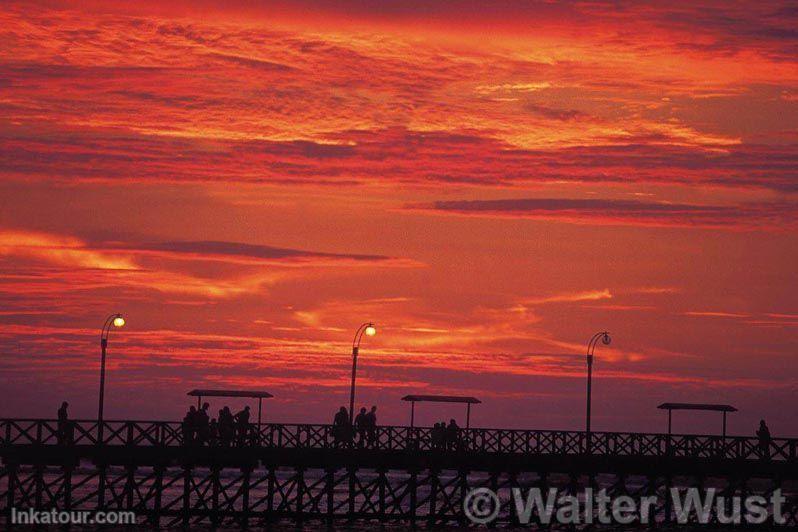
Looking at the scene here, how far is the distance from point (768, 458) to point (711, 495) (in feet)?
16.5

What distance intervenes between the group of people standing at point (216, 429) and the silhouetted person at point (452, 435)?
823 cm

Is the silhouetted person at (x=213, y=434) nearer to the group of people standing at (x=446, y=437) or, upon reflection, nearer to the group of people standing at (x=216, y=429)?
the group of people standing at (x=216, y=429)

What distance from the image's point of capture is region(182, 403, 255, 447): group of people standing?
54000mm

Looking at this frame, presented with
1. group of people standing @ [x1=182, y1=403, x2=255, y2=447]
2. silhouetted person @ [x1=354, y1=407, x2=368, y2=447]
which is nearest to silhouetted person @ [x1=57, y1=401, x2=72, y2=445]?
group of people standing @ [x1=182, y1=403, x2=255, y2=447]

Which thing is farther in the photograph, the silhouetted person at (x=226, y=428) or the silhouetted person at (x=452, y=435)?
the silhouetted person at (x=452, y=435)

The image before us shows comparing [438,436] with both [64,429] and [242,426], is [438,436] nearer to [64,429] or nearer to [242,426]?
[242,426]

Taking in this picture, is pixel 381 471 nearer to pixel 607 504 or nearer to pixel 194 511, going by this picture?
pixel 194 511

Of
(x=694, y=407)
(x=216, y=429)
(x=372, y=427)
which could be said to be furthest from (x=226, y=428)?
(x=694, y=407)

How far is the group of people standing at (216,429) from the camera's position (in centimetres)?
5400

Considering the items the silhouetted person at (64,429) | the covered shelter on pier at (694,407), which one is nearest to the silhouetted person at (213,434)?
the silhouetted person at (64,429)

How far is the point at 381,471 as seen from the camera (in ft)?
187

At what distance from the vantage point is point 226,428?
54844 millimetres

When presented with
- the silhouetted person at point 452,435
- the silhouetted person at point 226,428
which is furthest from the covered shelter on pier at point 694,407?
the silhouetted person at point 226,428

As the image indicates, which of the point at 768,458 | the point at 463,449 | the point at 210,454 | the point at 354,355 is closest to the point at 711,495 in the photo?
the point at 768,458
